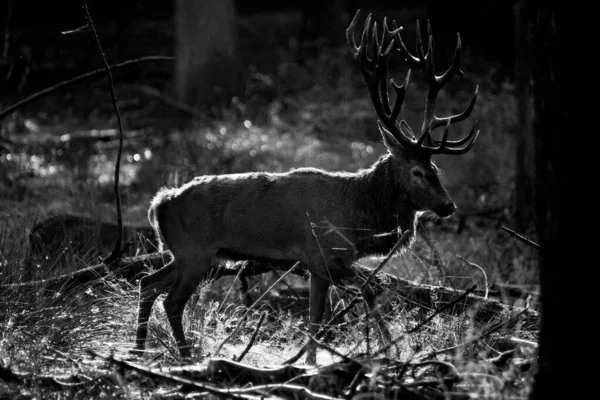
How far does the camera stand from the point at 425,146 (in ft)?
20.6

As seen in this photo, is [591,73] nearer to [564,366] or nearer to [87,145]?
[564,366]

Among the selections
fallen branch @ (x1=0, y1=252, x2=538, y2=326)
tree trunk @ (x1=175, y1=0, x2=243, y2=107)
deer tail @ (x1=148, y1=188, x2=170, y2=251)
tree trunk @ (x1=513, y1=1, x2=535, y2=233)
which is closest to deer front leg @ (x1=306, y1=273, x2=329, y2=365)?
fallen branch @ (x1=0, y1=252, x2=538, y2=326)

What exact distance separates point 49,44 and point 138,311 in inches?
672

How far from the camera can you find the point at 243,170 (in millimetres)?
11000

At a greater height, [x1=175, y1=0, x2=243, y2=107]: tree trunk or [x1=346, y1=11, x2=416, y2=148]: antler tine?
[x1=175, y1=0, x2=243, y2=107]: tree trunk

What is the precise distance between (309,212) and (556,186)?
8.60ft

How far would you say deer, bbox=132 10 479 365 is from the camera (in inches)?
238

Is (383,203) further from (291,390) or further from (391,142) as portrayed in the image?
(291,390)

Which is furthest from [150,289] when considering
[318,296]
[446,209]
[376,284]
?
[446,209]

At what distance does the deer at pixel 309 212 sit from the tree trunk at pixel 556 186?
83.5 inches

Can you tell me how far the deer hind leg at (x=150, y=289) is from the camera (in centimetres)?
564

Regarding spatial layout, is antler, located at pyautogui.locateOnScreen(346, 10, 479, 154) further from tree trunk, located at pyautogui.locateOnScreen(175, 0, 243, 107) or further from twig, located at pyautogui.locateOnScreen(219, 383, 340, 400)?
tree trunk, located at pyautogui.locateOnScreen(175, 0, 243, 107)

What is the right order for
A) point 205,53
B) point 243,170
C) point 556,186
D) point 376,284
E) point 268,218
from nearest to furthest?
point 556,186, point 376,284, point 268,218, point 243,170, point 205,53

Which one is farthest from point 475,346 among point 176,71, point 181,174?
point 176,71
